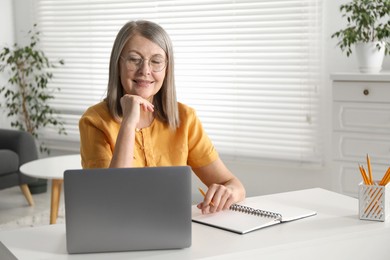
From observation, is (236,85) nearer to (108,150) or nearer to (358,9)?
(358,9)

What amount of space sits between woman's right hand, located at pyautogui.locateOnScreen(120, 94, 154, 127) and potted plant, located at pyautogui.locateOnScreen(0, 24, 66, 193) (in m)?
3.75

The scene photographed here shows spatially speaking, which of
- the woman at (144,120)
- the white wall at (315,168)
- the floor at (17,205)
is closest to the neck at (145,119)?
the woman at (144,120)

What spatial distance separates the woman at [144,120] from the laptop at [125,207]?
400 mm

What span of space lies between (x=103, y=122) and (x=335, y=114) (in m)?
2.08

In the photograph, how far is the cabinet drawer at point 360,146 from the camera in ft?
13.0

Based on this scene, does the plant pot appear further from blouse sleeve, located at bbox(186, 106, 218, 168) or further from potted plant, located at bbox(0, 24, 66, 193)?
potted plant, located at bbox(0, 24, 66, 193)

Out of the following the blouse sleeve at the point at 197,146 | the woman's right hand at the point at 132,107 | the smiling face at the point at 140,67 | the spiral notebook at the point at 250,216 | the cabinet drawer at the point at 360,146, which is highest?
the smiling face at the point at 140,67

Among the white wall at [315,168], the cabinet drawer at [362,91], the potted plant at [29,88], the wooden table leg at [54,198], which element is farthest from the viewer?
the potted plant at [29,88]

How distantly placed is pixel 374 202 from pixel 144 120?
0.88 m

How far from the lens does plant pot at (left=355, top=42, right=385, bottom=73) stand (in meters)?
4.11

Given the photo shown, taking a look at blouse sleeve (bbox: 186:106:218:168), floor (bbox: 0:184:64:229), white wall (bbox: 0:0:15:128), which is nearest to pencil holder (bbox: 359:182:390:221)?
blouse sleeve (bbox: 186:106:218:168)

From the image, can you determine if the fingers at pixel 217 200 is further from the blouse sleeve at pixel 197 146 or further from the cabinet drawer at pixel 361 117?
the cabinet drawer at pixel 361 117

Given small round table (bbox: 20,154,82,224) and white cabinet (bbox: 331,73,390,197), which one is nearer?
white cabinet (bbox: 331,73,390,197)

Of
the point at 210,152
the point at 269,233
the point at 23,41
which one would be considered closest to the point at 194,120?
the point at 210,152
